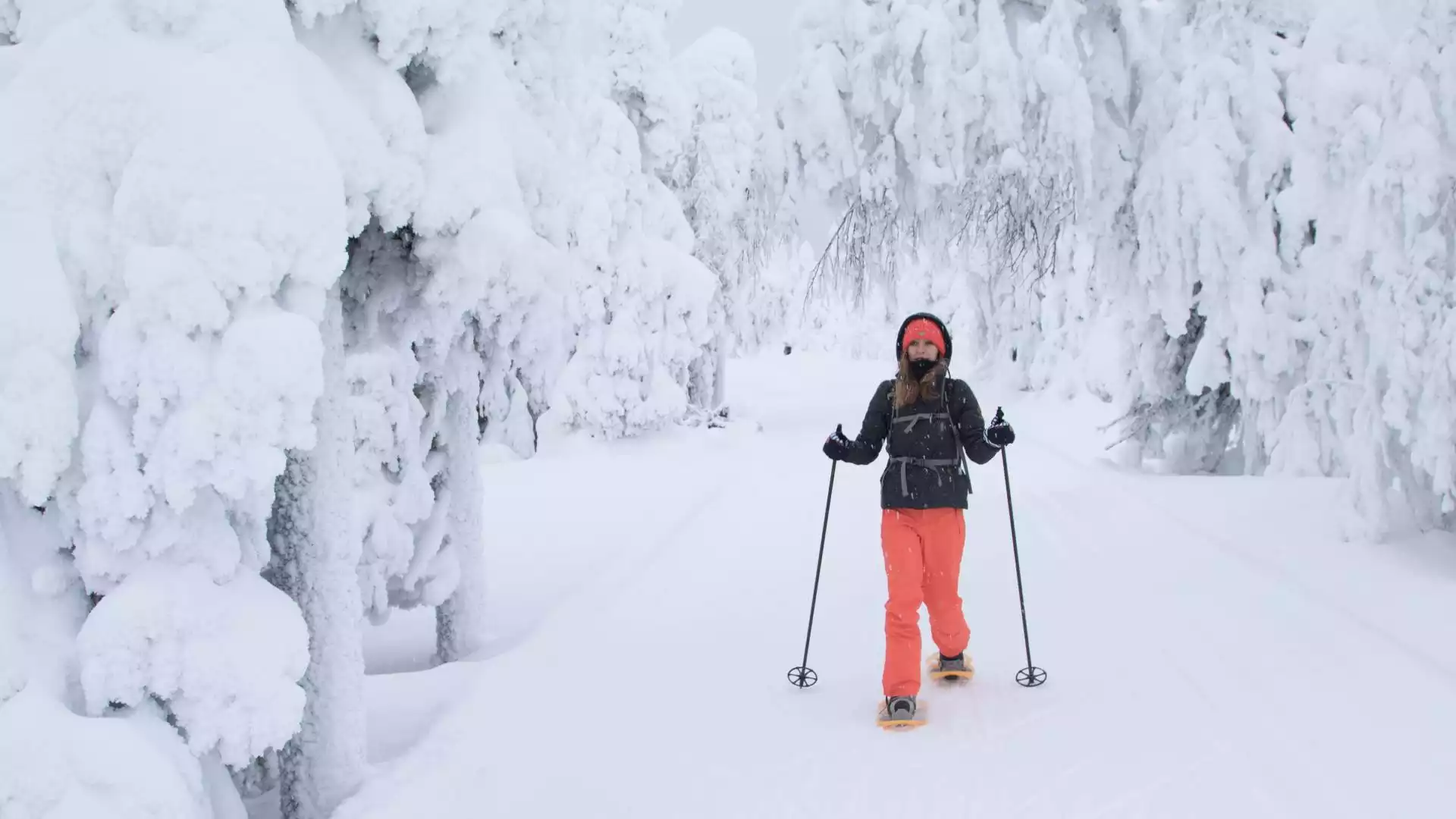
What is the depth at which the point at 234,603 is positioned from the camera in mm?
3203

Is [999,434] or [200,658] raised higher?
[999,434]

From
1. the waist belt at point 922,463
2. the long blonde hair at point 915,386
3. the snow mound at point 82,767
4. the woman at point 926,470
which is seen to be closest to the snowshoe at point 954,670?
the woman at point 926,470

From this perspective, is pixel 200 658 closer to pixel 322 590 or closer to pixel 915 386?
pixel 322 590

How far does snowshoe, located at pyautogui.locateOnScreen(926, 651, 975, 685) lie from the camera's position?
5.27m

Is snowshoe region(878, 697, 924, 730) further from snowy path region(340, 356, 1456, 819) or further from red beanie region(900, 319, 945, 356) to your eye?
red beanie region(900, 319, 945, 356)

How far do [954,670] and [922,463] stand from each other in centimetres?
118

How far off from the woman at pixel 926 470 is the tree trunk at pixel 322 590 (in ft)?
8.07

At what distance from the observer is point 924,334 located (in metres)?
5.27

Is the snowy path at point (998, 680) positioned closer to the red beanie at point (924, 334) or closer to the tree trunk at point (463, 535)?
the tree trunk at point (463, 535)

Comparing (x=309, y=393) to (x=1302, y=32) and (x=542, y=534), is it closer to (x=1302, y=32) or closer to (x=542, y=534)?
(x=542, y=534)

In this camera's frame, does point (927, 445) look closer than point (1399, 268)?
Yes

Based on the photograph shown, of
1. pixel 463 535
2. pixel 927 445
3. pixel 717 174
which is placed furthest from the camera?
pixel 717 174

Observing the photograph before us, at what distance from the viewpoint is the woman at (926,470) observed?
506 centimetres

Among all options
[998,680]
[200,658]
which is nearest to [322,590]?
[200,658]
